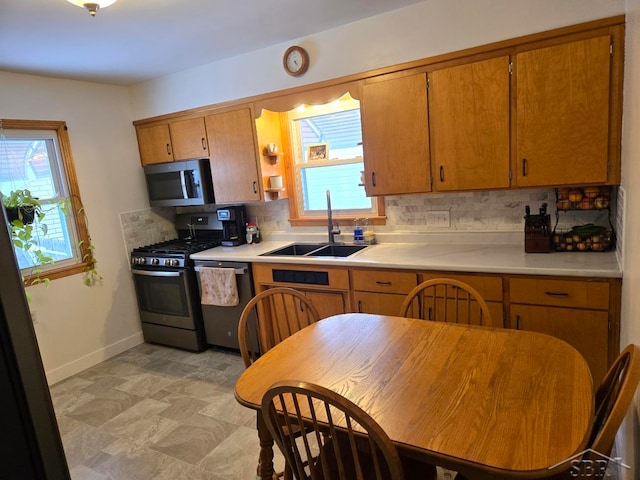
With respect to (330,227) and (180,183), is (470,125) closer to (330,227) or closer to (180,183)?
(330,227)

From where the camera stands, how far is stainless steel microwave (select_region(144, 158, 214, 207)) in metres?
3.56

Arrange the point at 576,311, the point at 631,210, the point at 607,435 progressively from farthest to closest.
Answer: the point at 576,311, the point at 631,210, the point at 607,435

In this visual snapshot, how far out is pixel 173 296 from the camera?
11.7 ft

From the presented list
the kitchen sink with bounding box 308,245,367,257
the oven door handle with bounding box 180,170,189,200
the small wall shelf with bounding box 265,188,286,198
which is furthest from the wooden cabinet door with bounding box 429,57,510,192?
the oven door handle with bounding box 180,170,189,200

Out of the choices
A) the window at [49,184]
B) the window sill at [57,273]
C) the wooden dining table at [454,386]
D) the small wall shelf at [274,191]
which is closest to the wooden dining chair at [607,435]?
the wooden dining table at [454,386]

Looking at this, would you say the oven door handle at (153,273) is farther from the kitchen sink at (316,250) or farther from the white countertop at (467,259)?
the kitchen sink at (316,250)

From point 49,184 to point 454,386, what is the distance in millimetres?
3460

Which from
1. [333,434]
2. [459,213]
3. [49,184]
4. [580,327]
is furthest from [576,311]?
[49,184]

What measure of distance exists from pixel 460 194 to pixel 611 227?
90 cm

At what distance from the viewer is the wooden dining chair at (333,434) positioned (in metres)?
0.98

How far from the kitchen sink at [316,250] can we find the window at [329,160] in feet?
0.89

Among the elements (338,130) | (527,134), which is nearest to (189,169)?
(338,130)

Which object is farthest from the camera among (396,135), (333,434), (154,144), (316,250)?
(154,144)

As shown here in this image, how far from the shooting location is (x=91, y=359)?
11.6 ft
